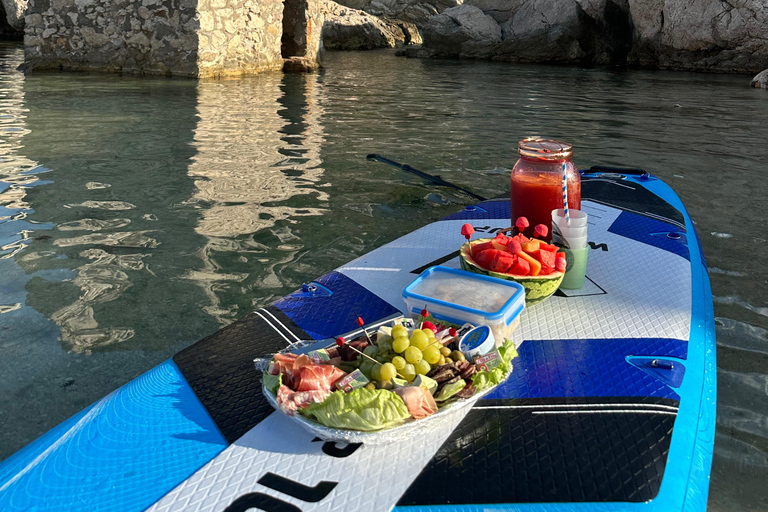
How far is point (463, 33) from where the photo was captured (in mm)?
17641

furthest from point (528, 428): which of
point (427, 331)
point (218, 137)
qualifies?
point (218, 137)

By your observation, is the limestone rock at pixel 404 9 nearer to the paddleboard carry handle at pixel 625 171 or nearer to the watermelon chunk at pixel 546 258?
the paddleboard carry handle at pixel 625 171

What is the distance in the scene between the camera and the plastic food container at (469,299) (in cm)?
162

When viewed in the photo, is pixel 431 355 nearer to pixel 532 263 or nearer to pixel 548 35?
pixel 532 263

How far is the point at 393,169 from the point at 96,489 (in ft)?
14.1

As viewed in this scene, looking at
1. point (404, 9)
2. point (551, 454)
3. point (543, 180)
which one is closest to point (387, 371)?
point (551, 454)

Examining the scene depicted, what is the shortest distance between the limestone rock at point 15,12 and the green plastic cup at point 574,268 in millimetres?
22119

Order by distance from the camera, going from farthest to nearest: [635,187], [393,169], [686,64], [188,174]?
[686,64]
[393,169]
[188,174]
[635,187]

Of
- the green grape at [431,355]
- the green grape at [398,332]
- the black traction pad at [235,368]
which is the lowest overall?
the black traction pad at [235,368]

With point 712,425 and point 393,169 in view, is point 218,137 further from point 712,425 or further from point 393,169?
point 712,425

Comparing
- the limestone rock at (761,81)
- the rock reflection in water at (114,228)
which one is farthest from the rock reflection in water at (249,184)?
the limestone rock at (761,81)

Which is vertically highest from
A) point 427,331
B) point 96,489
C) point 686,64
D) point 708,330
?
point 686,64

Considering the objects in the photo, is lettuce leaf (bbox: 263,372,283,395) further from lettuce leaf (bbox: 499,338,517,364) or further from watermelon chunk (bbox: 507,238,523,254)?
watermelon chunk (bbox: 507,238,523,254)

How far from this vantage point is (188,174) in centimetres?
493
